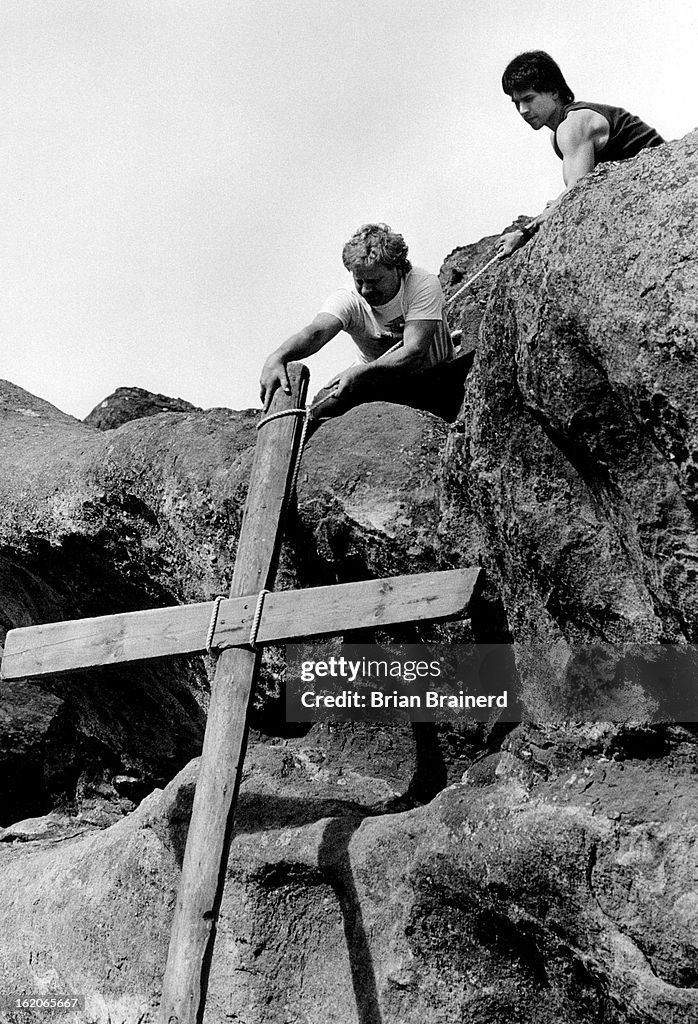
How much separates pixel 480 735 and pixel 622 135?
219cm

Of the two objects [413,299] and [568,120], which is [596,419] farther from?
[568,120]

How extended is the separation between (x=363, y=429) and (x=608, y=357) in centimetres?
151

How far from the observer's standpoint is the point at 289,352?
177 inches

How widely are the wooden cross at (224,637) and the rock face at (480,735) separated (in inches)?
12.1

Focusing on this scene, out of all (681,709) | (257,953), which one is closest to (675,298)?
(681,709)

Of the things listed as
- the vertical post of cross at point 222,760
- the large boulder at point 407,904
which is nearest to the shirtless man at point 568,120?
the vertical post of cross at point 222,760

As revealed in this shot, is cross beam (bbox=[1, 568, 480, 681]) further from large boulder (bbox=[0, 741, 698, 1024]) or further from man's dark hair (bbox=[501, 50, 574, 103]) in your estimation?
man's dark hair (bbox=[501, 50, 574, 103])

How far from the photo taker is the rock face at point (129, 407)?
6.67m

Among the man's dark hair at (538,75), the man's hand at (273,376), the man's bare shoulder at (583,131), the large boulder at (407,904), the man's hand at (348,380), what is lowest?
the large boulder at (407,904)

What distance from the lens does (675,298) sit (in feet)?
9.69

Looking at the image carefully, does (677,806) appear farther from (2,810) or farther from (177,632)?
(2,810)

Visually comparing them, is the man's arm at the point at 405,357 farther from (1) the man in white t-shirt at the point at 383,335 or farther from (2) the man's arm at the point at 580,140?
(2) the man's arm at the point at 580,140

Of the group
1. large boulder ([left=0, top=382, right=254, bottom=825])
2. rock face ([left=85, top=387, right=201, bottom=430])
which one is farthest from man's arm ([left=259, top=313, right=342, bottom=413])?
rock face ([left=85, top=387, right=201, bottom=430])

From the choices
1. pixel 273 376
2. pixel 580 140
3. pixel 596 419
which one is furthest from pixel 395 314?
pixel 596 419
